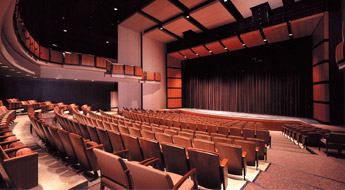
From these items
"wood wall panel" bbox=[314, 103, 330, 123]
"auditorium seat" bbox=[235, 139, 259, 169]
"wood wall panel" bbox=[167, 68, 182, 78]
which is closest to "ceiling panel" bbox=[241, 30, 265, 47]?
"wood wall panel" bbox=[314, 103, 330, 123]

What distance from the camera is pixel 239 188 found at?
6.11ft

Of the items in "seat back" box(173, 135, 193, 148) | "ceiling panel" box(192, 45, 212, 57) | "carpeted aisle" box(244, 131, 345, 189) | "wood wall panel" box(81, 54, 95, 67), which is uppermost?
"ceiling panel" box(192, 45, 212, 57)

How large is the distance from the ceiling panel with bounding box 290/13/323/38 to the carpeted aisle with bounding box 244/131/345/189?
5667 millimetres

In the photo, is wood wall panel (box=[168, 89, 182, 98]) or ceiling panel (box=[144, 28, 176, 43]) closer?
ceiling panel (box=[144, 28, 176, 43])

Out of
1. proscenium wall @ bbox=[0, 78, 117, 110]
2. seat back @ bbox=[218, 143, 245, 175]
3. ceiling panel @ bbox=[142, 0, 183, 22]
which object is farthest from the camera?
proscenium wall @ bbox=[0, 78, 117, 110]

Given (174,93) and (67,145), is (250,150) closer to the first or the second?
(67,145)

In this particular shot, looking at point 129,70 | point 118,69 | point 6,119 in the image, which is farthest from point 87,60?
point 6,119

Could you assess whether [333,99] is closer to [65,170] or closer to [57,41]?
[65,170]

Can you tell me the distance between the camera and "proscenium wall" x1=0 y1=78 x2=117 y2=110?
9952 millimetres

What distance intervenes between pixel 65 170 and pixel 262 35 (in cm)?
900

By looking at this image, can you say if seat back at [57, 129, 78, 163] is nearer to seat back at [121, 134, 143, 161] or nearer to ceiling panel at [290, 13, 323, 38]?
seat back at [121, 134, 143, 161]

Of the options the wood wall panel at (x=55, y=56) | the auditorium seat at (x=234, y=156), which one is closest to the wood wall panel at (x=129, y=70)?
the wood wall panel at (x=55, y=56)

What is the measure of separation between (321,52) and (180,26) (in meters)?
6.49

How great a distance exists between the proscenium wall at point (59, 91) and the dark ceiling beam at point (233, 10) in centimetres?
1010
